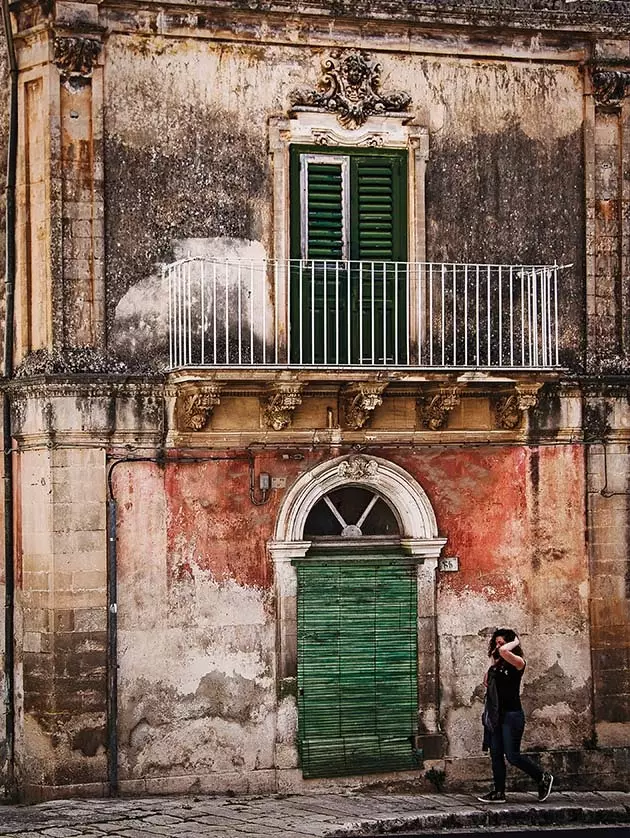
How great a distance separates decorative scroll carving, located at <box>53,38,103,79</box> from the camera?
15211 millimetres

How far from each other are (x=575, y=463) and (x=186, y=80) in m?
5.69

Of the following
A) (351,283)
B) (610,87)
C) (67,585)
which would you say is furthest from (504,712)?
(610,87)

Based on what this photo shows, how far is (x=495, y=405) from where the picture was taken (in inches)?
651

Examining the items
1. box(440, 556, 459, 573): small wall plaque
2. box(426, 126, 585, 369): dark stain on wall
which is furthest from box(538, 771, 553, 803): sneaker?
box(426, 126, 585, 369): dark stain on wall

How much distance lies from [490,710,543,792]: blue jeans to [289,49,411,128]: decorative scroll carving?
6.14 meters

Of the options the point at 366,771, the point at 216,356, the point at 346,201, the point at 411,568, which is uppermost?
the point at 346,201

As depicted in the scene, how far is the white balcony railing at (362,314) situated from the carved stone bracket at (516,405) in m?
0.32

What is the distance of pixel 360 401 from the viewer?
1577 centimetres

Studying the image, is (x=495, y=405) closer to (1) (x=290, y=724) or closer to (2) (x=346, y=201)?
(2) (x=346, y=201)

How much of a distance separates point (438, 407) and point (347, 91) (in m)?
3.35

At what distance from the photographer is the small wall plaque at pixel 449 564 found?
16469 millimetres

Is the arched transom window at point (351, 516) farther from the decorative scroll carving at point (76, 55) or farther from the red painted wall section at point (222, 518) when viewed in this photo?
the decorative scroll carving at point (76, 55)

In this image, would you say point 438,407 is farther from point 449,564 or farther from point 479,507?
point 449,564

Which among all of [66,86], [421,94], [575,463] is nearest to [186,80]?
[66,86]
